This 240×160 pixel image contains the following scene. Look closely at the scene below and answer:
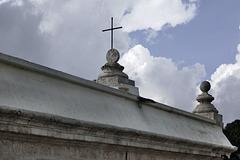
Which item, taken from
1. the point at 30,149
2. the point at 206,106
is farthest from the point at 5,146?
the point at 206,106

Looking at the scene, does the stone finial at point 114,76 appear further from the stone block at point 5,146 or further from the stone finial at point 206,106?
the stone block at point 5,146

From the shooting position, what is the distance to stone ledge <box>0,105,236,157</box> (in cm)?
502

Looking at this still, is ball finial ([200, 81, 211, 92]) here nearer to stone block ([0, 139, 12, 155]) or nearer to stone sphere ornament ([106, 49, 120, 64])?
stone sphere ornament ([106, 49, 120, 64])

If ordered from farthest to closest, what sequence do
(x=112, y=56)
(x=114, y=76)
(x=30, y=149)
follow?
(x=112, y=56) < (x=114, y=76) < (x=30, y=149)

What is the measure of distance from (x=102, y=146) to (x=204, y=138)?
398cm

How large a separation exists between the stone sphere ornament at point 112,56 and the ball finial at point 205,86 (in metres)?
3.17

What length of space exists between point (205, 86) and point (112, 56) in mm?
3254

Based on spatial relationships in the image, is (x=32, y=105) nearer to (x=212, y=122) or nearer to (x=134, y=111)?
(x=134, y=111)

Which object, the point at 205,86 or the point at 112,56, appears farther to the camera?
the point at 205,86

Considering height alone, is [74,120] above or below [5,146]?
above

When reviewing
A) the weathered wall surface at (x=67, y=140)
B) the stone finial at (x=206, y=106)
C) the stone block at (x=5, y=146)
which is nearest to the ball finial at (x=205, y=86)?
the stone finial at (x=206, y=106)

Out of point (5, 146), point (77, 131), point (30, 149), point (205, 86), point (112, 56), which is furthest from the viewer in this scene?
point (205, 86)

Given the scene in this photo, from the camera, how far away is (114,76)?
8.85 meters

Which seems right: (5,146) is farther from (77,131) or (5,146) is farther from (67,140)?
(77,131)
